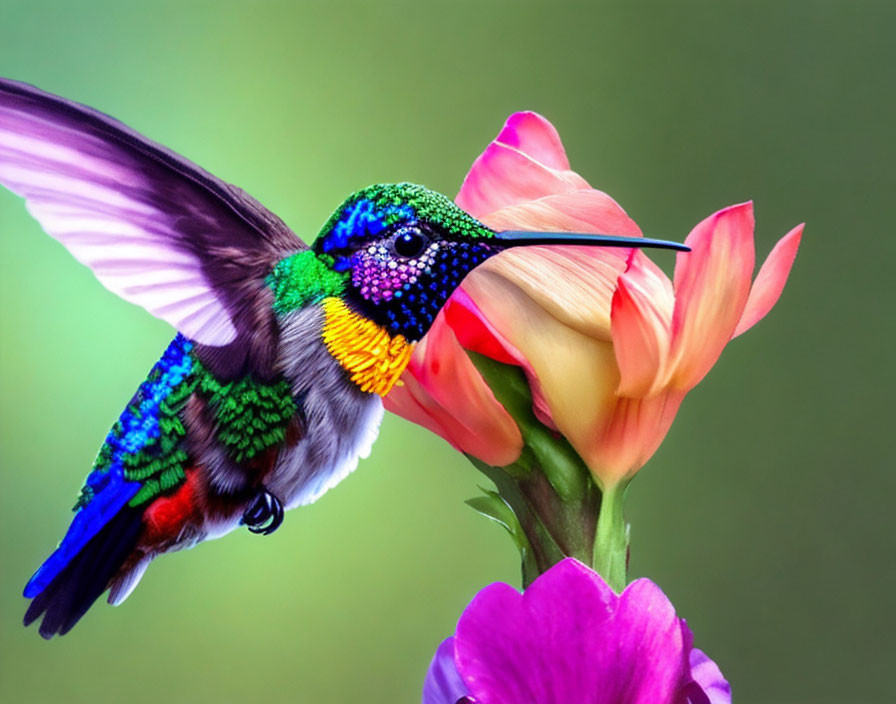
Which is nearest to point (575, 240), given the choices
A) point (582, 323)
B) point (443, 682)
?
point (582, 323)

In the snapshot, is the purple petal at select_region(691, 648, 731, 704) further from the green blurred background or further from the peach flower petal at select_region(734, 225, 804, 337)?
the green blurred background

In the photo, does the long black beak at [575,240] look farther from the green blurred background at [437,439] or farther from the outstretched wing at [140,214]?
the green blurred background at [437,439]

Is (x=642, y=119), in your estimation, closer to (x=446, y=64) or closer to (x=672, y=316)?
(x=446, y=64)

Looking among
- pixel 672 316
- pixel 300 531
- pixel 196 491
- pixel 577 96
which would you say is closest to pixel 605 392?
pixel 672 316

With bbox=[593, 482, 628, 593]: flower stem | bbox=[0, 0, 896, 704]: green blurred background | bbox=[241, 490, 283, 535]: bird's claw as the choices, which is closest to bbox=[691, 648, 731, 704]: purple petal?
bbox=[593, 482, 628, 593]: flower stem

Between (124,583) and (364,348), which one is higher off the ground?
(364,348)

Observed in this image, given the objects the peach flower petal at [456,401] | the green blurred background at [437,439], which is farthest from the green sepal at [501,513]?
the green blurred background at [437,439]

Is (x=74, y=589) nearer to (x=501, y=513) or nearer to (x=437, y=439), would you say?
(x=501, y=513)

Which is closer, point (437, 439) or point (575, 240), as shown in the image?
point (575, 240)
